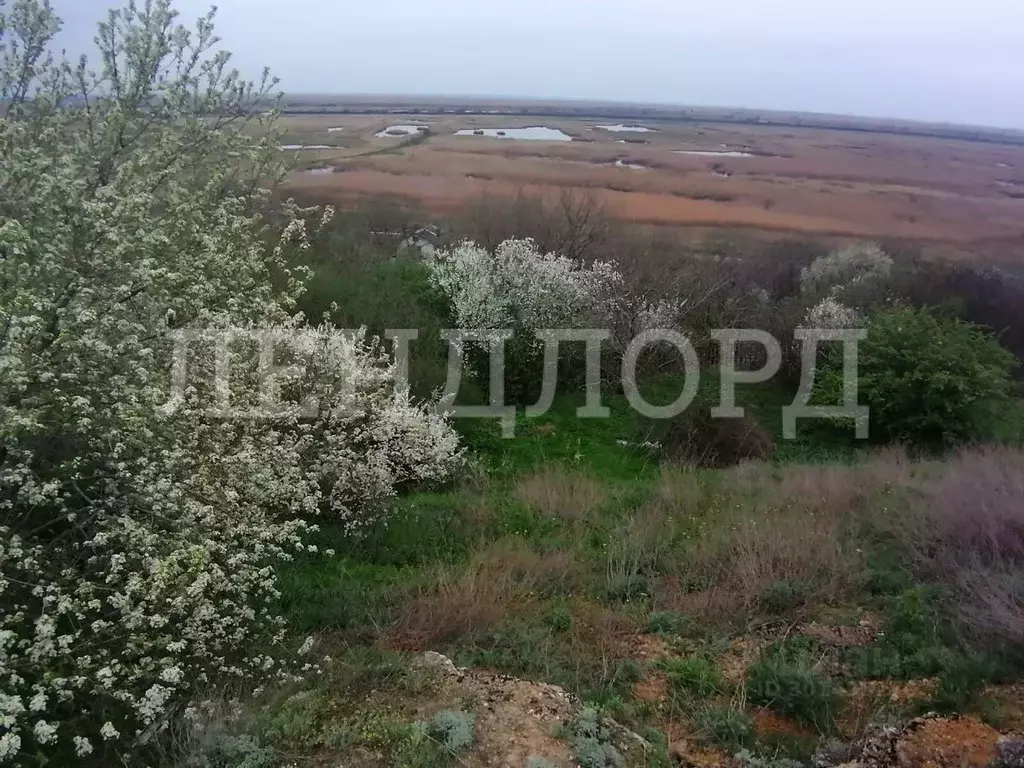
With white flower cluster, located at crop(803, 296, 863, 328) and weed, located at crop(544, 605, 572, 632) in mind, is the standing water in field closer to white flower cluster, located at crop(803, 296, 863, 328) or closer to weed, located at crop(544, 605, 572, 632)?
white flower cluster, located at crop(803, 296, 863, 328)

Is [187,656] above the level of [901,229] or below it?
below

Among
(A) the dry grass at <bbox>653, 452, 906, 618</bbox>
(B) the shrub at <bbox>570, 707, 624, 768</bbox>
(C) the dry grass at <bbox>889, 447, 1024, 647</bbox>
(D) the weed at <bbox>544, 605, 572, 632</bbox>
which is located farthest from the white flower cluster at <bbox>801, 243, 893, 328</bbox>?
(B) the shrub at <bbox>570, 707, 624, 768</bbox>

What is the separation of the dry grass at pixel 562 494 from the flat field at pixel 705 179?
9.92 metres

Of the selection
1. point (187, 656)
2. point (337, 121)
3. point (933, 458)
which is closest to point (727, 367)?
point (933, 458)

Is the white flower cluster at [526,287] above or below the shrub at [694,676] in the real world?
above

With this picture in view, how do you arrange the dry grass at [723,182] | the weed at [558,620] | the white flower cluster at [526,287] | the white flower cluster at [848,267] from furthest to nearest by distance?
the dry grass at [723,182]
the white flower cluster at [848,267]
the white flower cluster at [526,287]
the weed at [558,620]

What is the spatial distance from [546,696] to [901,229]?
22.7 m

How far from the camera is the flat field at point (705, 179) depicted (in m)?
21.4

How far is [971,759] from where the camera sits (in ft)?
13.4

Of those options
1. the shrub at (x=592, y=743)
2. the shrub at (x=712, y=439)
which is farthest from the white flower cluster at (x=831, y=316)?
the shrub at (x=592, y=743)

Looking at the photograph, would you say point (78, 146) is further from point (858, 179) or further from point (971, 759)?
point (858, 179)

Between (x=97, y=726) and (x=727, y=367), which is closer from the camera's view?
(x=97, y=726)

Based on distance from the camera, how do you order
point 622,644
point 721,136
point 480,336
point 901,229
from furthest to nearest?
point 721,136, point 901,229, point 480,336, point 622,644

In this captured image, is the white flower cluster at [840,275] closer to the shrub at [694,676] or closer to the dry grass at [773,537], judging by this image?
the dry grass at [773,537]
